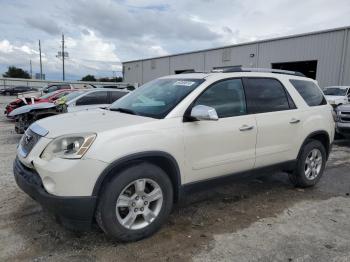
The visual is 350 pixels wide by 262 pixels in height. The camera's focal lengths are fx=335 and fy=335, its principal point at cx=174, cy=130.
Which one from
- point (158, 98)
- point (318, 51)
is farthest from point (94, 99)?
point (318, 51)

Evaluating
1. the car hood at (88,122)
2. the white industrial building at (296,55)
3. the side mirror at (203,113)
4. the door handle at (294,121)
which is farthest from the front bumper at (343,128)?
the car hood at (88,122)

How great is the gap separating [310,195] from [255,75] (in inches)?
80.7

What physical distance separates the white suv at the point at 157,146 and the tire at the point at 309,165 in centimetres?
8

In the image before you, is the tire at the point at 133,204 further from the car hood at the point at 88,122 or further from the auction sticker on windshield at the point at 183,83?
the auction sticker on windshield at the point at 183,83

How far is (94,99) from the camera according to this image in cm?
1055

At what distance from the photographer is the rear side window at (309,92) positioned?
5190 millimetres

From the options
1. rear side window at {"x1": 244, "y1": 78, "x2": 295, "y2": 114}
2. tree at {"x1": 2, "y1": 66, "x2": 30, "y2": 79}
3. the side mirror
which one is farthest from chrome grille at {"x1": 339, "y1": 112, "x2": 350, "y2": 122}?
tree at {"x1": 2, "y1": 66, "x2": 30, "y2": 79}

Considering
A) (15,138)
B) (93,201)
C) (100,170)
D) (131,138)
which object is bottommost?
(15,138)

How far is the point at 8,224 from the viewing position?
382cm

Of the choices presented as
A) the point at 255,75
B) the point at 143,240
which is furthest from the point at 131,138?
the point at 255,75

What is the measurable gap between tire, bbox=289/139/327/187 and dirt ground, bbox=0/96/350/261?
19 cm

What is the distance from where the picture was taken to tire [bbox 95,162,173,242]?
3.18 m

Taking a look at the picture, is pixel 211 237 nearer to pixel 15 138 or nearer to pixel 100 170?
pixel 100 170

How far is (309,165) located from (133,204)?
3.25 metres
